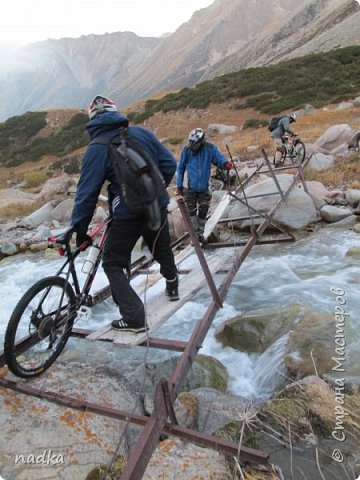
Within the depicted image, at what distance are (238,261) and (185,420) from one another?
2.48m

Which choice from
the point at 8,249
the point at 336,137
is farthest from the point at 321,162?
the point at 8,249

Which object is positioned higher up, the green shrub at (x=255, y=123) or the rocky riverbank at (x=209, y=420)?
the rocky riverbank at (x=209, y=420)

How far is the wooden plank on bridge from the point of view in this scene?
3896mm

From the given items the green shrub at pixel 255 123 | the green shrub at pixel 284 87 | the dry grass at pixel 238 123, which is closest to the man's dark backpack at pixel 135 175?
the dry grass at pixel 238 123

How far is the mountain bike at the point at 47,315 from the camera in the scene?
3.62 metres

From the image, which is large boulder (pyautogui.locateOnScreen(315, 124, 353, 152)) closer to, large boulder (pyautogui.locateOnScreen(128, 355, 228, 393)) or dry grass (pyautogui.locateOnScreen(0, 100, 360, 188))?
dry grass (pyautogui.locateOnScreen(0, 100, 360, 188))

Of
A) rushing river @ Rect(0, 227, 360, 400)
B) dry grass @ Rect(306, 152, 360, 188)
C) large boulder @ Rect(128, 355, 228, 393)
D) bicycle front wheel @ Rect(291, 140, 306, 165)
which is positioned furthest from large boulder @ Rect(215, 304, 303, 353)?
bicycle front wheel @ Rect(291, 140, 306, 165)

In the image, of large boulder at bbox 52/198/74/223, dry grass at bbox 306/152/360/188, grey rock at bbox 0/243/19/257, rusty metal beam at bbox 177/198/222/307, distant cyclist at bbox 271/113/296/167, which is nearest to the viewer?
rusty metal beam at bbox 177/198/222/307

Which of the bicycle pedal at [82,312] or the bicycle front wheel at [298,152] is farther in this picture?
the bicycle front wheel at [298,152]

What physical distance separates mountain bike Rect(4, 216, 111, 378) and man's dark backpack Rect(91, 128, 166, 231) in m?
0.67

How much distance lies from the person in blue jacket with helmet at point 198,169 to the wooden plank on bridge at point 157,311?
2.04 m

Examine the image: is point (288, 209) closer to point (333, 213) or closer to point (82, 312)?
point (333, 213)

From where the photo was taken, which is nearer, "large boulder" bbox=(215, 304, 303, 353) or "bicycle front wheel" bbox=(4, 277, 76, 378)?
"bicycle front wheel" bbox=(4, 277, 76, 378)

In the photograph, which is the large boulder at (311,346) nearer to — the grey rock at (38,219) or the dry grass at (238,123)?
the dry grass at (238,123)
